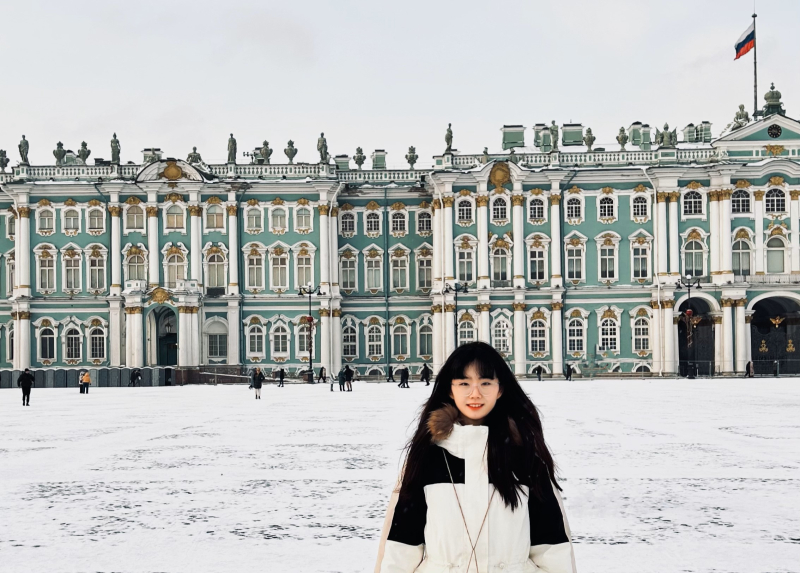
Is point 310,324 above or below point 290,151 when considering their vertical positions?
below

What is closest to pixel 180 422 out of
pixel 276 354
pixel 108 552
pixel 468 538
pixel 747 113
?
pixel 108 552

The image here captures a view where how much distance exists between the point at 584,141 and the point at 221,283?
25.6 meters

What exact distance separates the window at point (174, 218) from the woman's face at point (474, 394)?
200 feet

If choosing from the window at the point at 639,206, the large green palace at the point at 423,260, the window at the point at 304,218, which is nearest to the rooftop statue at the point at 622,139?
the large green palace at the point at 423,260

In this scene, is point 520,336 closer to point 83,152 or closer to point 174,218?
point 174,218

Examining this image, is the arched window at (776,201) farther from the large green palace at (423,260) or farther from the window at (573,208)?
the window at (573,208)

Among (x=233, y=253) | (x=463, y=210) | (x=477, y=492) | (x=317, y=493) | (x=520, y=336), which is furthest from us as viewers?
(x=233, y=253)

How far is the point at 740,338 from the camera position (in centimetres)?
6103

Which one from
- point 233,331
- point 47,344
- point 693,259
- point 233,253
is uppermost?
point 233,253

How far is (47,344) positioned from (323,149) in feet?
71.9

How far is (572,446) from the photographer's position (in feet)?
59.8

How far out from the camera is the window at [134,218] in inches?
2522

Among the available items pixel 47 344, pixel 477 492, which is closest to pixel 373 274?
pixel 47 344

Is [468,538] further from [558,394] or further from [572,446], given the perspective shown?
[558,394]
